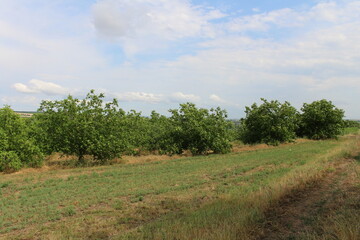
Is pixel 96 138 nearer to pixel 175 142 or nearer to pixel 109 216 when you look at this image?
pixel 175 142

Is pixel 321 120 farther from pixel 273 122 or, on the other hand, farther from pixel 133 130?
pixel 133 130

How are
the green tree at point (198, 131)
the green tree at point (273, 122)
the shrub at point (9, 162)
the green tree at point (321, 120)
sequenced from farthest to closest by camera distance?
the green tree at point (321, 120)
the green tree at point (273, 122)
the green tree at point (198, 131)
the shrub at point (9, 162)

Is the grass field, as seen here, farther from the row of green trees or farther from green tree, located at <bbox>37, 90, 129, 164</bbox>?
the row of green trees

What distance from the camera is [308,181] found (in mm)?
10047

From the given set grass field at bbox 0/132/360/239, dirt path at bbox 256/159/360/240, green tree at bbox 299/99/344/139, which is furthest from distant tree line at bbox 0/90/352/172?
dirt path at bbox 256/159/360/240

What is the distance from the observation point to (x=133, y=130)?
23250mm

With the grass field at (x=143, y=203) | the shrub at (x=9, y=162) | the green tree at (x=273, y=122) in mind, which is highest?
the green tree at (x=273, y=122)

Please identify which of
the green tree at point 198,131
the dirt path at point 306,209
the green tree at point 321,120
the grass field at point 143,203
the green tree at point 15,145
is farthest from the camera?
the green tree at point 321,120

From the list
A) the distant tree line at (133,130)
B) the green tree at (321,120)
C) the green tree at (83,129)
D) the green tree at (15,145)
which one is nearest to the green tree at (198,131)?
the distant tree line at (133,130)

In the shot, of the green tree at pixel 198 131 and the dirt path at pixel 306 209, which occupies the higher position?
the green tree at pixel 198 131

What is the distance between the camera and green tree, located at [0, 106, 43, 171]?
15000 mm

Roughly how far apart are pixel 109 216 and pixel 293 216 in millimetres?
4958

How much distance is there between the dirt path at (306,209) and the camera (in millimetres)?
5609

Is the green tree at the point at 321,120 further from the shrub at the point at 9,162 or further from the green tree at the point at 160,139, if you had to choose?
the shrub at the point at 9,162
